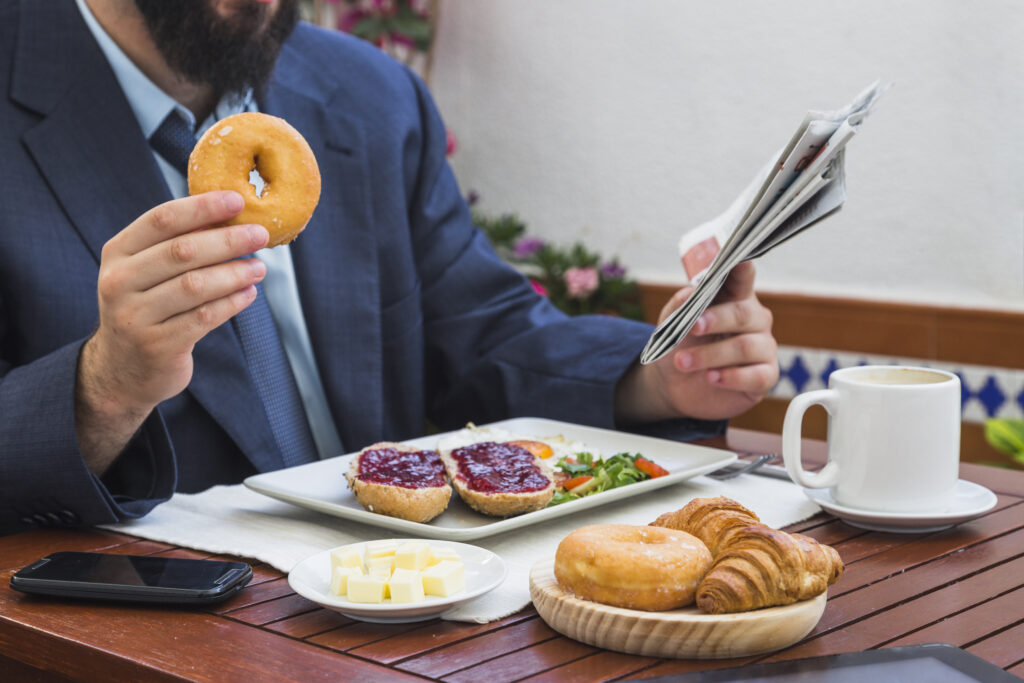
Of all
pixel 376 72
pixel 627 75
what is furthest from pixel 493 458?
pixel 627 75

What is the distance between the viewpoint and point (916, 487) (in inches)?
43.2

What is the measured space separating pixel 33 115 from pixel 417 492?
858mm

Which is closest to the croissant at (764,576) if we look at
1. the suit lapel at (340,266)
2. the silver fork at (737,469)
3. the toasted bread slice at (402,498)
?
the toasted bread slice at (402,498)

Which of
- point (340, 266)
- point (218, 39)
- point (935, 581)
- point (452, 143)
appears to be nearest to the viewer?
point (935, 581)

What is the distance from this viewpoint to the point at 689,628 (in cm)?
79

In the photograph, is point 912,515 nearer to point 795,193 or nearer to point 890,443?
point 890,443

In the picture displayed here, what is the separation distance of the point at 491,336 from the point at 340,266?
29 cm

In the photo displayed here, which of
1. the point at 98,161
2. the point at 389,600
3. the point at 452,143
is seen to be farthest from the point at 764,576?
the point at 452,143

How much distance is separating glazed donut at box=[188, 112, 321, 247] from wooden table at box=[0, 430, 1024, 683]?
35cm

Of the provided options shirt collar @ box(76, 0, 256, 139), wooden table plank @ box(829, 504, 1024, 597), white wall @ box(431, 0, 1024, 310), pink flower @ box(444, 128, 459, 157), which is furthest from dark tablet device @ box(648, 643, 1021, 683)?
pink flower @ box(444, 128, 459, 157)

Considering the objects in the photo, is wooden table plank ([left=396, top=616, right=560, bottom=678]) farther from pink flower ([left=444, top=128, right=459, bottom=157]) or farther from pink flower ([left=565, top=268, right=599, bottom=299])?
pink flower ([left=444, top=128, right=459, bottom=157])

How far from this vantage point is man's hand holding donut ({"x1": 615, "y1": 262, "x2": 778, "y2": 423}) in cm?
144

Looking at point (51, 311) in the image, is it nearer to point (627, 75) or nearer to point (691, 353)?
point (691, 353)

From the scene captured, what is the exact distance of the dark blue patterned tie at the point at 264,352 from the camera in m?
1.62
